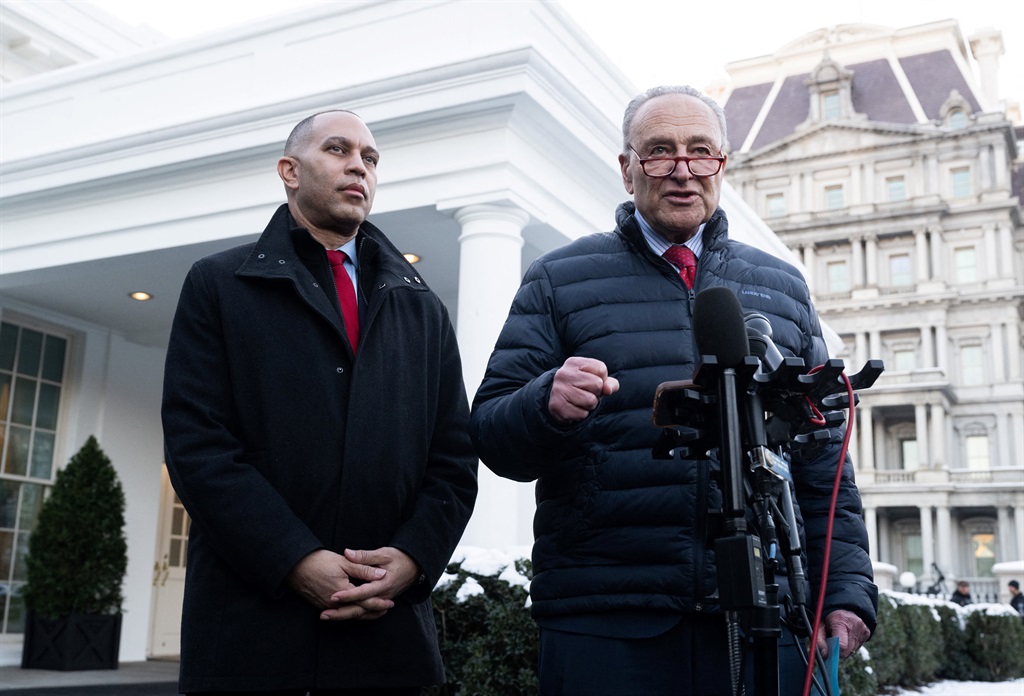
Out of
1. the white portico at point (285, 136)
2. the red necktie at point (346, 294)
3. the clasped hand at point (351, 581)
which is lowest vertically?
the clasped hand at point (351, 581)

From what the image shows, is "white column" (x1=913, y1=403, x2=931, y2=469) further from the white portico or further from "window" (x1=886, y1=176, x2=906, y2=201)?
the white portico

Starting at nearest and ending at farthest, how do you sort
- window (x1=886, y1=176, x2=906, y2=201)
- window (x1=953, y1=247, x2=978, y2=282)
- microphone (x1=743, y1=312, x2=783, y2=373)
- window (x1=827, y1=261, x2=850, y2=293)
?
microphone (x1=743, y1=312, x2=783, y2=373) → window (x1=953, y1=247, x2=978, y2=282) → window (x1=827, y1=261, x2=850, y2=293) → window (x1=886, y1=176, x2=906, y2=201)

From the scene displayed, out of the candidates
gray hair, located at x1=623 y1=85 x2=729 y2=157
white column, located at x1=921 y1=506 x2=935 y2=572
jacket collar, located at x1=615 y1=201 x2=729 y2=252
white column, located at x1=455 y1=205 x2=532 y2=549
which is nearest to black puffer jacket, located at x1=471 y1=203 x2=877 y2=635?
jacket collar, located at x1=615 y1=201 x2=729 y2=252

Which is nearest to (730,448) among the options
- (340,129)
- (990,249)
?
(340,129)

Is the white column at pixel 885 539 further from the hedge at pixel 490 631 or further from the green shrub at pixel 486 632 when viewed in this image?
the green shrub at pixel 486 632

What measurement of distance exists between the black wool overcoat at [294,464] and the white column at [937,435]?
148 feet

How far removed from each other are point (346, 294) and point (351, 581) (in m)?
0.74

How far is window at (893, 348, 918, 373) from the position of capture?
4644 centimetres

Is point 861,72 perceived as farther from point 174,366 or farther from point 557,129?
point 174,366

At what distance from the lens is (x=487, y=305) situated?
7.43 m

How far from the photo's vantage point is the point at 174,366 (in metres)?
2.38

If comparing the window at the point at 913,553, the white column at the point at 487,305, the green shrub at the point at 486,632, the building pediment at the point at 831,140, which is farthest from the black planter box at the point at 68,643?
the building pediment at the point at 831,140

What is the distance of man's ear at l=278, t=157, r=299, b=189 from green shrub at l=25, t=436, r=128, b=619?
30.0 feet

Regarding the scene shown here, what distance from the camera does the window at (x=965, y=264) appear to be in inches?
1842
